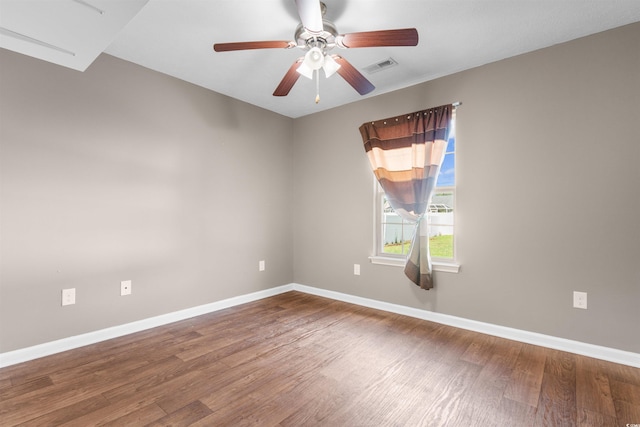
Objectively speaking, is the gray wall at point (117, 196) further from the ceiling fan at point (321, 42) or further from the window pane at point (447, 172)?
the window pane at point (447, 172)

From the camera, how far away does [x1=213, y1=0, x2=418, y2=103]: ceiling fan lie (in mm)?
1694

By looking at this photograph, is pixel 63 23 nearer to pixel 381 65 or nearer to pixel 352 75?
pixel 352 75

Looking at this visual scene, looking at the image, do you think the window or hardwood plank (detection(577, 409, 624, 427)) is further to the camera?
the window

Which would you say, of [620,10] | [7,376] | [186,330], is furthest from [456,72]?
[7,376]

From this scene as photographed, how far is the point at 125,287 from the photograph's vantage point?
2.67 meters

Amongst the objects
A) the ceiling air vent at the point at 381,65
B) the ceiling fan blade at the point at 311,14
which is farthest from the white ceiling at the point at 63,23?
the ceiling air vent at the point at 381,65

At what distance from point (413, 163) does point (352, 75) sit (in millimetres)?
1248

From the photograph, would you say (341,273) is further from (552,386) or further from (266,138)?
(552,386)

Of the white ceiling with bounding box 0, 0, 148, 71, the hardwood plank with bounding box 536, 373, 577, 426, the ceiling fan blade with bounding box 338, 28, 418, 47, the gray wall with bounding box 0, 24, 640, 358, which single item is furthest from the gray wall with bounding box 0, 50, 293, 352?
the hardwood plank with bounding box 536, 373, 577, 426

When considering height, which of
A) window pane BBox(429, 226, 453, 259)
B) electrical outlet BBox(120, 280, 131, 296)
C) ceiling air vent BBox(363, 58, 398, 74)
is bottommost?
electrical outlet BBox(120, 280, 131, 296)

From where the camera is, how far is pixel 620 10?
6.52 feet

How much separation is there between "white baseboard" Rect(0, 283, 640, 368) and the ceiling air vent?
96.2 inches

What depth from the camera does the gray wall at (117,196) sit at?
2.18m

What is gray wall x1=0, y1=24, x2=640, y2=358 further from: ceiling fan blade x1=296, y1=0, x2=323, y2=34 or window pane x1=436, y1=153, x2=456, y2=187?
ceiling fan blade x1=296, y1=0, x2=323, y2=34
